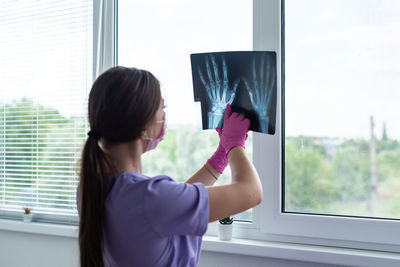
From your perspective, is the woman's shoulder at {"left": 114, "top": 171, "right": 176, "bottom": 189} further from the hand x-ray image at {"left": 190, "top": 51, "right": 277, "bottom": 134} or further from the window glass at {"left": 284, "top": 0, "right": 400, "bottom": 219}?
the window glass at {"left": 284, "top": 0, "right": 400, "bottom": 219}

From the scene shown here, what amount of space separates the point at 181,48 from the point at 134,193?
0.93 metres

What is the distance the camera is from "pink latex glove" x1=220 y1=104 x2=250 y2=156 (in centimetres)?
100

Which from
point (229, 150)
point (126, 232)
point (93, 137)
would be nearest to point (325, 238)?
point (229, 150)

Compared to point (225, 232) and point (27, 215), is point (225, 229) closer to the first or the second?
point (225, 232)

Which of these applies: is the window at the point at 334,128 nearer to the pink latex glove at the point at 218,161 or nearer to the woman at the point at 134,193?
the pink latex glove at the point at 218,161

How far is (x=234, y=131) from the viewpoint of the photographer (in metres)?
1.00

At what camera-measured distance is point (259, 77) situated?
1032mm

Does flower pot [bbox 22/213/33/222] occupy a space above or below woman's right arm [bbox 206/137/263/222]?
below

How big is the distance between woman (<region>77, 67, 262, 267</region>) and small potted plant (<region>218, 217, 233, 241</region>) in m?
0.48

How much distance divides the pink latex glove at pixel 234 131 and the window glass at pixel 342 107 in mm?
435

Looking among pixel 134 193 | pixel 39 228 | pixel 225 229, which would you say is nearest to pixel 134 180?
pixel 134 193

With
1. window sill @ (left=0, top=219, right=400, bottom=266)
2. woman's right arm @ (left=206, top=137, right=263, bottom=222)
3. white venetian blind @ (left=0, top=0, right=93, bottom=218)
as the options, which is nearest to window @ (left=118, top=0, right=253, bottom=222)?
window sill @ (left=0, top=219, right=400, bottom=266)

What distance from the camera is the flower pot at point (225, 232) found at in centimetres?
139

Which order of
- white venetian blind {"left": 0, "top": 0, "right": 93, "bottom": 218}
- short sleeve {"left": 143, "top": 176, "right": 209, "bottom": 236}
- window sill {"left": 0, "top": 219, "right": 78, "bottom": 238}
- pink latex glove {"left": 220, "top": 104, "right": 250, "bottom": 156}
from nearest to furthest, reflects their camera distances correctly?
short sleeve {"left": 143, "top": 176, "right": 209, "bottom": 236}
pink latex glove {"left": 220, "top": 104, "right": 250, "bottom": 156}
window sill {"left": 0, "top": 219, "right": 78, "bottom": 238}
white venetian blind {"left": 0, "top": 0, "right": 93, "bottom": 218}
